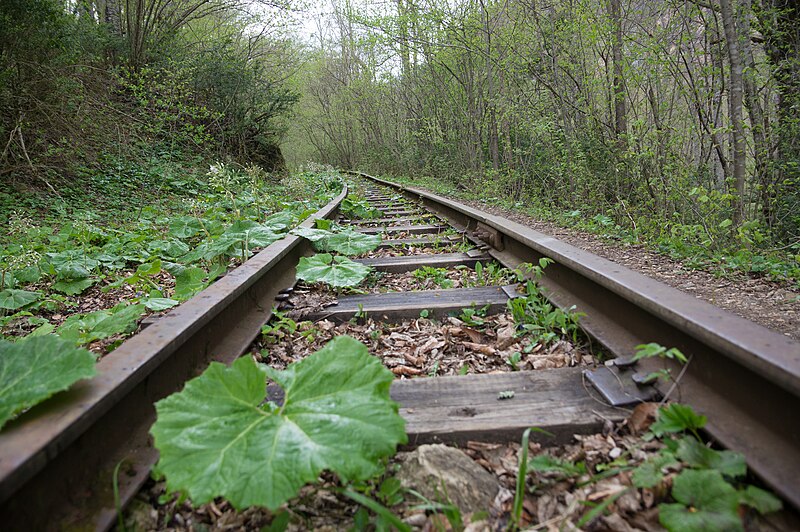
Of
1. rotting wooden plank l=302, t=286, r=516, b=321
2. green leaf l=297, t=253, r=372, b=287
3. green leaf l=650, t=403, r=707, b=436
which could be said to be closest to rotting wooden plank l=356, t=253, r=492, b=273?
green leaf l=297, t=253, r=372, b=287

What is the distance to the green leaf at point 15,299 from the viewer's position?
9.50ft

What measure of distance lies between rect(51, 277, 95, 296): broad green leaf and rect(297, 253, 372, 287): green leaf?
170 cm

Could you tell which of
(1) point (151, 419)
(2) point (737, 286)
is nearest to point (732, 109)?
(2) point (737, 286)

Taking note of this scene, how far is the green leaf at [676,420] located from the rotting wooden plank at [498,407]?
0.50ft

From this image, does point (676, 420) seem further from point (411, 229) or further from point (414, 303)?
point (411, 229)

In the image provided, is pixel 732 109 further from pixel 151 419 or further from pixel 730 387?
pixel 151 419

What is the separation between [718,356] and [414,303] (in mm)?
1511

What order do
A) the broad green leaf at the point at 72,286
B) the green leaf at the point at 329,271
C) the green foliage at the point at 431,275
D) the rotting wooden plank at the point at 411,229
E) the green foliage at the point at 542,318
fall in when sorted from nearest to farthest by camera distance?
1. the green foliage at the point at 542,318
2. the green leaf at the point at 329,271
3. the green foliage at the point at 431,275
4. the broad green leaf at the point at 72,286
5. the rotting wooden plank at the point at 411,229

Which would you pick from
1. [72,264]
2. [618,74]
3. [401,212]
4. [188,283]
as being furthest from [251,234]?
[618,74]

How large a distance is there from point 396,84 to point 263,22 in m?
5.12

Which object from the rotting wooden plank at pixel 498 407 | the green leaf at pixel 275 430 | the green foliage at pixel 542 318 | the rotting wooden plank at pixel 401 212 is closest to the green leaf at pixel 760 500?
the rotting wooden plank at pixel 498 407

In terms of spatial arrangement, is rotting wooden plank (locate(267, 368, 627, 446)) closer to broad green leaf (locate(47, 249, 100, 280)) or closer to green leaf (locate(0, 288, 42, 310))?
green leaf (locate(0, 288, 42, 310))

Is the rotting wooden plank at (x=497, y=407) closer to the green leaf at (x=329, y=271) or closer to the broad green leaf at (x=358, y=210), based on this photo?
the green leaf at (x=329, y=271)

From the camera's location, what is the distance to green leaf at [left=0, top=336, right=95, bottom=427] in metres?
1.08
